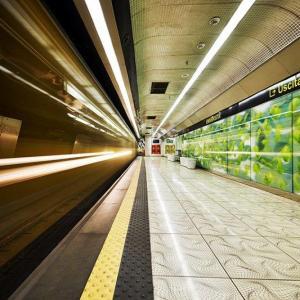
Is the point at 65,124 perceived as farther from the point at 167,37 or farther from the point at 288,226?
the point at 288,226

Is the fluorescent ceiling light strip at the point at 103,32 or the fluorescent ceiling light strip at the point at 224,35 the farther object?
the fluorescent ceiling light strip at the point at 224,35

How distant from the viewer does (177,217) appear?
294cm

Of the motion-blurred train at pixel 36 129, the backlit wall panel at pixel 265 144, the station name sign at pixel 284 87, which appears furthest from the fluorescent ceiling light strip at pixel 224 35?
the motion-blurred train at pixel 36 129

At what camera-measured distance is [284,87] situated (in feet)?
14.5

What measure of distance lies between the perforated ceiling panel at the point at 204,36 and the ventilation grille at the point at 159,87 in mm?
521

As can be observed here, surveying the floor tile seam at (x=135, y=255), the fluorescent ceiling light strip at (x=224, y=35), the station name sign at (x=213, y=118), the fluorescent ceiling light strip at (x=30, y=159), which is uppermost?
the fluorescent ceiling light strip at (x=224, y=35)

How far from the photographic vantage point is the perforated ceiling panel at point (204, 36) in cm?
288

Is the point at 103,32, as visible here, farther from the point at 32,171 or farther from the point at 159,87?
the point at 159,87

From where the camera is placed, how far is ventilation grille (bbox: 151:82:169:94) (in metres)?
6.36

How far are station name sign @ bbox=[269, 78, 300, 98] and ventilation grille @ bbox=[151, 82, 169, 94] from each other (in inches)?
114

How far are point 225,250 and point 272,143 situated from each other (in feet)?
12.6

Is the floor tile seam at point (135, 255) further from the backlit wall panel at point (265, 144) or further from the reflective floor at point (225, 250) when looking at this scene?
the backlit wall panel at point (265, 144)

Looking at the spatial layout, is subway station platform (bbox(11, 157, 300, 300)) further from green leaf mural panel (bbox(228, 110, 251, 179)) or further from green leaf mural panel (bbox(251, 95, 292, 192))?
green leaf mural panel (bbox(228, 110, 251, 179))

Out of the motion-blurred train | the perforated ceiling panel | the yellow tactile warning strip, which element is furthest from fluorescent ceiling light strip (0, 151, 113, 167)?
the perforated ceiling panel
